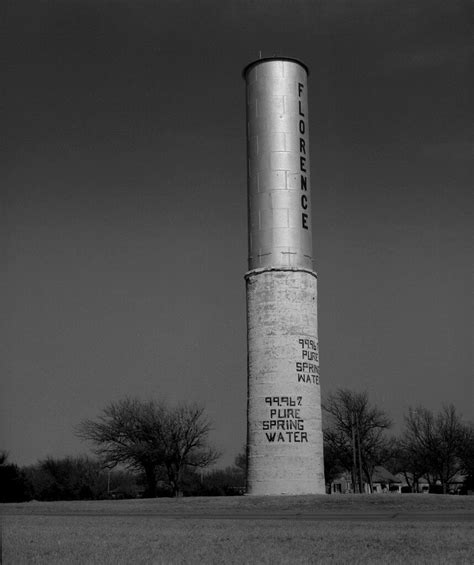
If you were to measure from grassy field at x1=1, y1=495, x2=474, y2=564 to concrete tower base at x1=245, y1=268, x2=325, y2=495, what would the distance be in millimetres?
8593

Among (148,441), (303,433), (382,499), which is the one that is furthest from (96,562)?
(148,441)

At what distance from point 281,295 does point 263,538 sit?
2340 cm

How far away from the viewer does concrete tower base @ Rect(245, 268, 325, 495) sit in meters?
38.8

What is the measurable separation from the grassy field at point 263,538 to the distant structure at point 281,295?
28.8 ft

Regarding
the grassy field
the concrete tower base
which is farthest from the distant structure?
the grassy field

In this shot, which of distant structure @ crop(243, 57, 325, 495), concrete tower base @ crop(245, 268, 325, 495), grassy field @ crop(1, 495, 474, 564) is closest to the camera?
grassy field @ crop(1, 495, 474, 564)

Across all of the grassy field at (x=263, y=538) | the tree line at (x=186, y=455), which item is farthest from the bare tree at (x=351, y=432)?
the grassy field at (x=263, y=538)

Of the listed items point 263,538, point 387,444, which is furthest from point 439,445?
point 263,538

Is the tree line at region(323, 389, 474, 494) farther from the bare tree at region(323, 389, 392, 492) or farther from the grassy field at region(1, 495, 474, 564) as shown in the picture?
the grassy field at region(1, 495, 474, 564)

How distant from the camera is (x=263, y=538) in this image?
17.2 m

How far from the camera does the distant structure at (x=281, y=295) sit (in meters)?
39.0

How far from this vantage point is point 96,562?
13.2m

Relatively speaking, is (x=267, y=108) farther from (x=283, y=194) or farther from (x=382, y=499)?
(x=382, y=499)

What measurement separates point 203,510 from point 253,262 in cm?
1430
